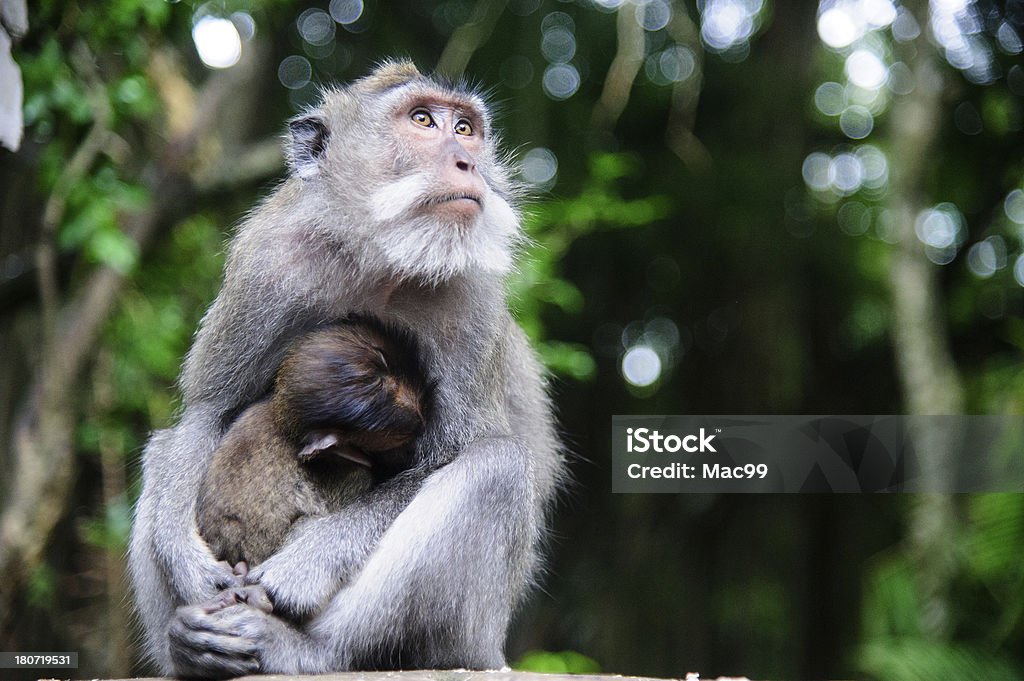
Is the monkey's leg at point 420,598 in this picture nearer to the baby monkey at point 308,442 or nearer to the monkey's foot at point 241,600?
the monkey's foot at point 241,600

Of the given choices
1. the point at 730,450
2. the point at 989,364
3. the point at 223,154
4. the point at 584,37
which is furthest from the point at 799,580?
the point at 223,154

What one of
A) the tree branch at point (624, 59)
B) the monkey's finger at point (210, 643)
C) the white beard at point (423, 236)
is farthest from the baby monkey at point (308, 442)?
the tree branch at point (624, 59)

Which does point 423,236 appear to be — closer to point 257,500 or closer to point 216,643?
point 257,500

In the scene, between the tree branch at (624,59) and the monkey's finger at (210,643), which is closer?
the monkey's finger at (210,643)

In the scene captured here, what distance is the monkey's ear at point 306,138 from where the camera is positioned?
14.9ft

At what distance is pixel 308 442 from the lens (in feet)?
12.2

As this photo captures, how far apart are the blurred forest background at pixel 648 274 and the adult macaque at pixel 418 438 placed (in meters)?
1.71

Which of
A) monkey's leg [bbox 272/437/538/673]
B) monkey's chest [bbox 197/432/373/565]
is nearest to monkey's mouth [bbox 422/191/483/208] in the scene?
monkey's leg [bbox 272/437/538/673]

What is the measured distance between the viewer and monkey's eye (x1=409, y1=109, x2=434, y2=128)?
4.50m

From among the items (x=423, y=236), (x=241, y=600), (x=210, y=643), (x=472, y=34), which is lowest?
(x=210, y=643)

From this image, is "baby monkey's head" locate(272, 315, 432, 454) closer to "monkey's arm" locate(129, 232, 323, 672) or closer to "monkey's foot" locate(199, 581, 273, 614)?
"monkey's arm" locate(129, 232, 323, 672)

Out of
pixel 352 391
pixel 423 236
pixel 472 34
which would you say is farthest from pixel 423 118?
pixel 472 34

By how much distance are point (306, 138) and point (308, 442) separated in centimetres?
147

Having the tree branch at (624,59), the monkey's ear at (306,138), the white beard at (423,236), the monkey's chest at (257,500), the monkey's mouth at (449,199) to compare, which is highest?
the tree branch at (624,59)
